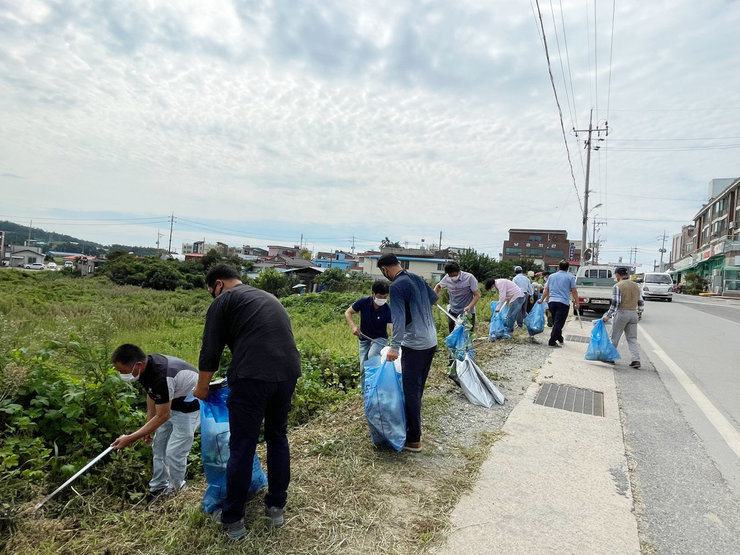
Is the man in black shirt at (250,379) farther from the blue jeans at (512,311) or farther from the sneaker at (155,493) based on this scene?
the blue jeans at (512,311)

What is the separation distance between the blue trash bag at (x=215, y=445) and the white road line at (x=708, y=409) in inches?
169

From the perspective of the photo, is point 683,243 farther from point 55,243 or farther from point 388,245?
point 55,243

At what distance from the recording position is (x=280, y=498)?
2.60 m

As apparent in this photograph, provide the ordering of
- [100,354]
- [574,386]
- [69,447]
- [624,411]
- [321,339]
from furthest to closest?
[321,339]
[574,386]
[624,411]
[100,354]
[69,447]

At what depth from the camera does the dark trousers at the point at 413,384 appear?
3572 millimetres

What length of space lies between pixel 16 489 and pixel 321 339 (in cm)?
752

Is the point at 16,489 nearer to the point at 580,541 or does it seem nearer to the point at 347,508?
the point at 347,508

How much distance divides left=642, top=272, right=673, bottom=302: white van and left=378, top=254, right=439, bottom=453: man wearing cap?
2674cm

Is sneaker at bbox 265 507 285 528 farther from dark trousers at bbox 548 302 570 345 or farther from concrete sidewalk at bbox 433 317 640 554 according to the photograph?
dark trousers at bbox 548 302 570 345

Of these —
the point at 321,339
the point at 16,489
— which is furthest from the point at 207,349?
the point at 321,339

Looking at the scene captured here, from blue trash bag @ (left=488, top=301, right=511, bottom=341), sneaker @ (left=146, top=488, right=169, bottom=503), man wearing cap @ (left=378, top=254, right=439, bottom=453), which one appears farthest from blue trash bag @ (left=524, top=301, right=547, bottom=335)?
sneaker @ (left=146, top=488, right=169, bottom=503)

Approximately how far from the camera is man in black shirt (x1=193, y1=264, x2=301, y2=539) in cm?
246

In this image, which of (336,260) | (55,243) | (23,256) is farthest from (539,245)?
(55,243)

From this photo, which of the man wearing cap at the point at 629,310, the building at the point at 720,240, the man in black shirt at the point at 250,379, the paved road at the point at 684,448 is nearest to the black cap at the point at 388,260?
the man in black shirt at the point at 250,379
